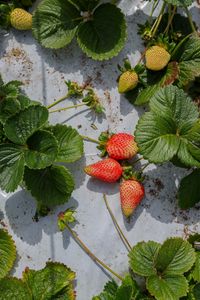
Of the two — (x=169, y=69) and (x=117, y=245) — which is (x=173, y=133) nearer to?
(x=169, y=69)

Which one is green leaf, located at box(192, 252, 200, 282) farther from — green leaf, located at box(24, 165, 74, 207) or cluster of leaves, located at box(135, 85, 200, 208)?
green leaf, located at box(24, 165, 74, 207)

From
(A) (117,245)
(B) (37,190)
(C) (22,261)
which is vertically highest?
(B) (37,190)

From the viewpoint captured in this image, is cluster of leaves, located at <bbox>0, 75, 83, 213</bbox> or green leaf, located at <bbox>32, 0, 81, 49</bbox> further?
green leaf, located at <bbox>32, 0, 81, 49</bbox>

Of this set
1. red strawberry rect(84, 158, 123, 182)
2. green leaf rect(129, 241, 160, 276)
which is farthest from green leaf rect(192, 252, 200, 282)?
red strawberry rect(84, 158, 123, 182)

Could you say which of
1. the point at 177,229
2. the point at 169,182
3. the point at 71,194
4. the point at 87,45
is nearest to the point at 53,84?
the point at 87,45

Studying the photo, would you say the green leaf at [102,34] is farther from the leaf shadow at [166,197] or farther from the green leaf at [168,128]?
the leaf shadow at [166,197]

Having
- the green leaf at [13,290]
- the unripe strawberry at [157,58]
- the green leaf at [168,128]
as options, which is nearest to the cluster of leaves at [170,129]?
the green leaf at [168,128]

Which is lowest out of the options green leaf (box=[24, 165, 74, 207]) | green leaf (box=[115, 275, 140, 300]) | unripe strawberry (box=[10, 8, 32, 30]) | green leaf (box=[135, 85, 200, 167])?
green leaf (box=[115, 275, 140, 300])
